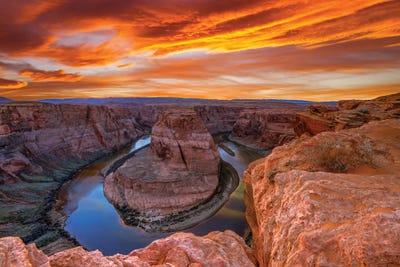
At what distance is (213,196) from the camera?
29.6 meters

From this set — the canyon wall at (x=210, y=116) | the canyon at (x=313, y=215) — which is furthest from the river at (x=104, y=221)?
the canyon wall at (x=210, y=116)

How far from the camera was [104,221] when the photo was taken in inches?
1028

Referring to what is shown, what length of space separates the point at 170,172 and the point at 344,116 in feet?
68.3

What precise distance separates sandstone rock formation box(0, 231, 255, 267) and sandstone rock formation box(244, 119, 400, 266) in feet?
3.37

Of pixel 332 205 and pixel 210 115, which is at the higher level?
pixel 332 205

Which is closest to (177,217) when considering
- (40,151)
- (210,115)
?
(40,151)

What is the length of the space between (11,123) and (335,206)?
159 ft

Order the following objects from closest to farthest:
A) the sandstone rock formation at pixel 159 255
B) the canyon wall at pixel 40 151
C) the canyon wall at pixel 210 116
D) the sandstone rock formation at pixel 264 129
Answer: the sandstone rock formation at pixel 159 255 < the canyon wall at pixel 40 151 < the sandstone rock formation at pixel 264 129 < the canyon wall at pixel 210 116

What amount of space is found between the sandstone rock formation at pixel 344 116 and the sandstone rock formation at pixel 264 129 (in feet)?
91.3

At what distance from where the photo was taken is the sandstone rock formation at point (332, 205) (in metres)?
4.07

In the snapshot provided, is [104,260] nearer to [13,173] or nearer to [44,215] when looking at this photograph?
[44,215]

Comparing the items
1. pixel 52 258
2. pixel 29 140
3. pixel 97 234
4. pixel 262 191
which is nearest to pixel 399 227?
pixel 262 191

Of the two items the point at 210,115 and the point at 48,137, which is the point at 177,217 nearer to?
the point at 48,137

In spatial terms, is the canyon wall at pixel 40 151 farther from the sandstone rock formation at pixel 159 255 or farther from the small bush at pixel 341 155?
the small bush at pixel 341 155
